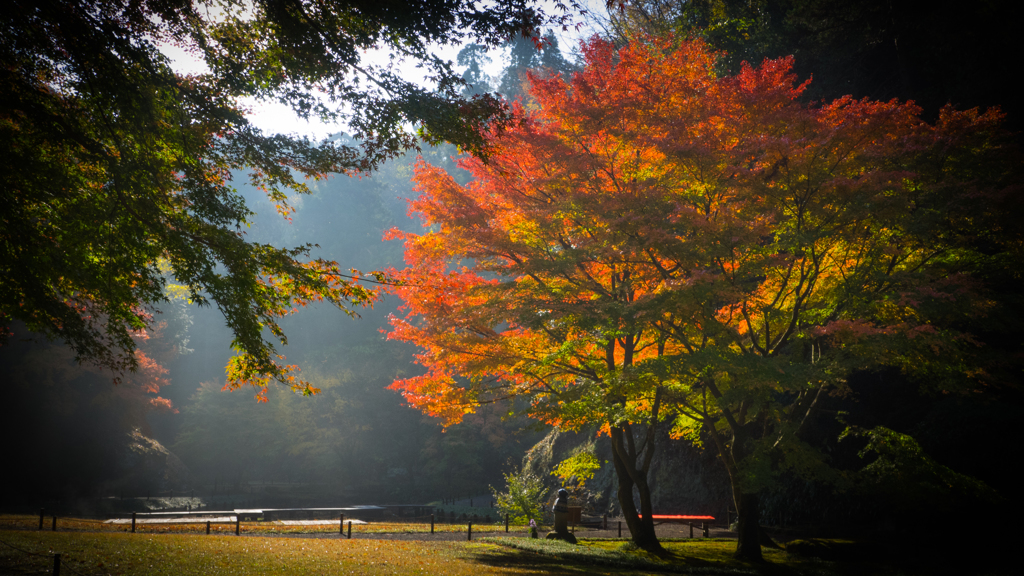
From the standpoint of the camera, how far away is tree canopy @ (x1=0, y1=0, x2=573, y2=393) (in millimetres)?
5520

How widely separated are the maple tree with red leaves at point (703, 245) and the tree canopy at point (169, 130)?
6.55 feet

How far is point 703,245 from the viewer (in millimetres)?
8930

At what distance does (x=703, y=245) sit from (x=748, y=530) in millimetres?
6041

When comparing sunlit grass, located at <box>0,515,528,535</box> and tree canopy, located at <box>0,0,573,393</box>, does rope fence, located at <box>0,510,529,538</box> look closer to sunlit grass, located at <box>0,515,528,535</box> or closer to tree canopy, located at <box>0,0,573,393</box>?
sunlit grass, located at <box>0,515,528,535</box>

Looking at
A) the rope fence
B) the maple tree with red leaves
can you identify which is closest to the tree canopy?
the maple tree with red leaves

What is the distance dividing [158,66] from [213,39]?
0.95m

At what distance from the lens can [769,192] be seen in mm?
8844

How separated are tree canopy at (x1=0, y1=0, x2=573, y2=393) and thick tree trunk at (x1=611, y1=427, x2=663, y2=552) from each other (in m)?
7.84

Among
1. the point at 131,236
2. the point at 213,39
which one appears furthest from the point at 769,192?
the point at 131,236

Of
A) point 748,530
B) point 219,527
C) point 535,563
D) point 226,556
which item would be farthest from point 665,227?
point 219,527

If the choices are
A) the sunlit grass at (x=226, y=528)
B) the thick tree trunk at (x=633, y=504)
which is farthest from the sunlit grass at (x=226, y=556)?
the thick tree trunk at (x=633, y=504)

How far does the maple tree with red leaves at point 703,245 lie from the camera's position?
845cm

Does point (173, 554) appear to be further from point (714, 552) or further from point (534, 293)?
point (714, 552)

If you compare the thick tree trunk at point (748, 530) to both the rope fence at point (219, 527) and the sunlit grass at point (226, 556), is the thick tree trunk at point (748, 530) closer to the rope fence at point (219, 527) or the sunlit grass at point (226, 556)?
the sunlit grass at point (226, 556)
